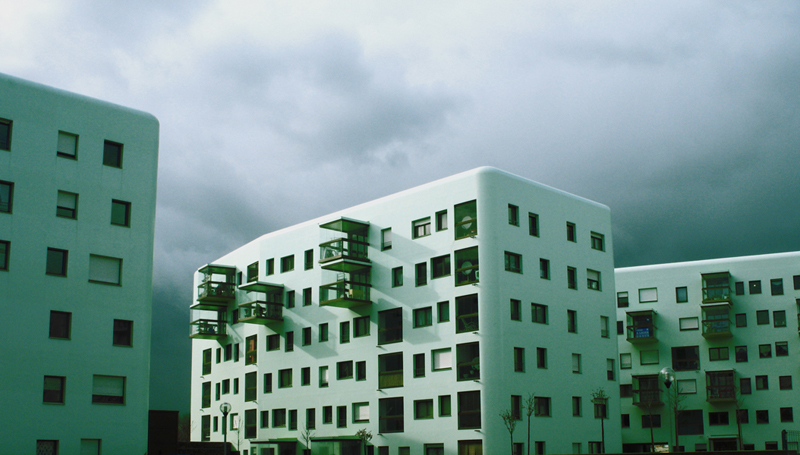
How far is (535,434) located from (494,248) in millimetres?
10234

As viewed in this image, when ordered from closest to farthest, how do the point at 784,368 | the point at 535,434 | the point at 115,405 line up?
the point at 115,405 → the point at 535,434 → the point at 784,368

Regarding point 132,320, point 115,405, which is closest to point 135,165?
point 132,320

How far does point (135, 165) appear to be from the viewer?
113ft

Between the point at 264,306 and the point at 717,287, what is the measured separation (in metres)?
33.5

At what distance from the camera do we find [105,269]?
109 ft

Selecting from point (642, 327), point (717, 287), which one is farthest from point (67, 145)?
point (717, 287)

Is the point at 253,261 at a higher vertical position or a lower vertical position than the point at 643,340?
higher

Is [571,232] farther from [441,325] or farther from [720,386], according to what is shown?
[720,386]

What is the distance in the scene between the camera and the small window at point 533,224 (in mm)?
47438

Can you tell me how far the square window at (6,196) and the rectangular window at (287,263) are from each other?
27.3 meters

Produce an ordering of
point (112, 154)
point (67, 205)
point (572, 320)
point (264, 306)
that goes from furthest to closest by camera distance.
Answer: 1. point (264, 306)
2. point (572, 320)
3. point (112, 154)
4. point (67, 205)

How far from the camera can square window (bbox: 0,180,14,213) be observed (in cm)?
3111

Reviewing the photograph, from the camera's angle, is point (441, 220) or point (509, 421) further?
point (441, 220)

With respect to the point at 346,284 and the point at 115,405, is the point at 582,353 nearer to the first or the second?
the point at 346,284
